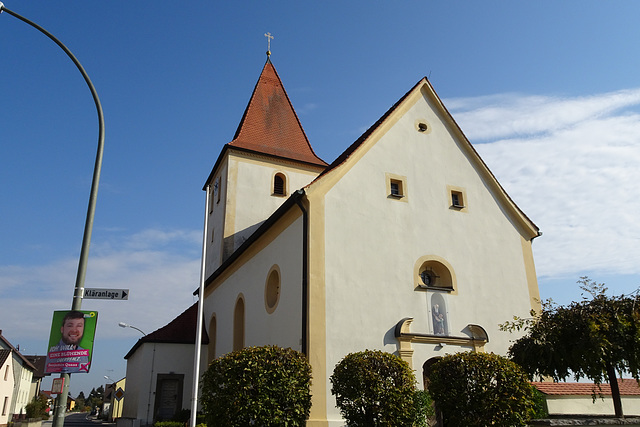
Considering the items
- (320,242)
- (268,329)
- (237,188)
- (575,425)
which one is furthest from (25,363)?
(575,425)

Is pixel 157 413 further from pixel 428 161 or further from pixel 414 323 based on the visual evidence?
pixel 428 161

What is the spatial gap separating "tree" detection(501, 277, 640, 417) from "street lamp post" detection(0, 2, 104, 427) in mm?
10230

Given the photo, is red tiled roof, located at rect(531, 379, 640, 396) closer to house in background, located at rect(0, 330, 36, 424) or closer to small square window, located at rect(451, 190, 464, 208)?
small square window, located at rect(451, 190, 464, 208)

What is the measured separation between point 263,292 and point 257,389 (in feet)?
22.1

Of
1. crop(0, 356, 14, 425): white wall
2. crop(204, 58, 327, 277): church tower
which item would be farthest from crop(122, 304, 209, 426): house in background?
crop(0, 356, 14, 425): white wall

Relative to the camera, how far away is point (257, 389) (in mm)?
10727

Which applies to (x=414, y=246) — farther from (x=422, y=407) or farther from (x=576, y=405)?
(x=576, y=405)

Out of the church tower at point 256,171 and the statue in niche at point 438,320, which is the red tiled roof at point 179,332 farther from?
the statue in niche at point 438,320

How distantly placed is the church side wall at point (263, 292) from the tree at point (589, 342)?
6.07 metres

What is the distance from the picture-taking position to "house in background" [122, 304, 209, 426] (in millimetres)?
23734

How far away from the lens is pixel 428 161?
1747 cm

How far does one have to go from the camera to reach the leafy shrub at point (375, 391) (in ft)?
35.2

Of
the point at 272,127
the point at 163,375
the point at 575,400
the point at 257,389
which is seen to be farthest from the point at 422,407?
the point at 272,127

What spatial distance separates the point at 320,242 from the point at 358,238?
129 cm
